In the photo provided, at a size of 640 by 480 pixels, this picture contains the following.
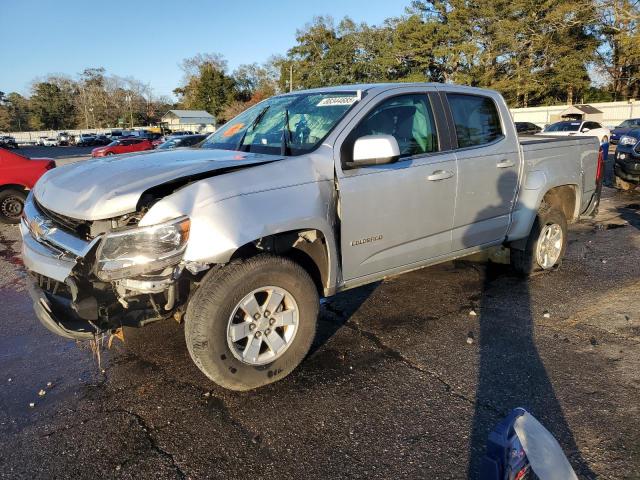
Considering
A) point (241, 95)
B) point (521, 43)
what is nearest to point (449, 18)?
point (521, 43)

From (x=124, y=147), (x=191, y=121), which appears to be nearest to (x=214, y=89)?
(x=191, y=121)

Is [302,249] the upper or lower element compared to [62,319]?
upper

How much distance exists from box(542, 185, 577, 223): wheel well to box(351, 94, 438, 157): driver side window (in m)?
2.02

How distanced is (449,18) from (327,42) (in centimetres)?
2024

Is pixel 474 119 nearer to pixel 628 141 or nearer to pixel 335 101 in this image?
pixel 335 101

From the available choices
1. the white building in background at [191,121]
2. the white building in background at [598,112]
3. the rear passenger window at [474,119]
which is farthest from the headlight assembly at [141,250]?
the white building in background at [191,121]

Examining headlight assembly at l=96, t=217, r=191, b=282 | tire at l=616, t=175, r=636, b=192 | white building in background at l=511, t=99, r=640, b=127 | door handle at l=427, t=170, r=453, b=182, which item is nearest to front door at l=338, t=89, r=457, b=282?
door handle at l=427, t=170, r=453, b=182

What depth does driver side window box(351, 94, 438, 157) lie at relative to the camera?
379 centimetres

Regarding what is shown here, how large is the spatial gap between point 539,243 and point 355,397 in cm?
320

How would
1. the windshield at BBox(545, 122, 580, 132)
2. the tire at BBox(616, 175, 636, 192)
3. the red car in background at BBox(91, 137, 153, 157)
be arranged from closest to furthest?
the tire at BBox(616, 175, 636, 192), the windshield at BBox(545, 122, 580, 132), the red car in background at BBox(91, 137, 153, 157)

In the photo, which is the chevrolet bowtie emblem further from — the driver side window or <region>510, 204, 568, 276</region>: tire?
<region>510, 204, 568, 276</region>: tire

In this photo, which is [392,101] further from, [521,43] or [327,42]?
[327,42]

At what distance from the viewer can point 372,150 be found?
11.0 feet

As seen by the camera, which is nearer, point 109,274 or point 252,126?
point 109,274
